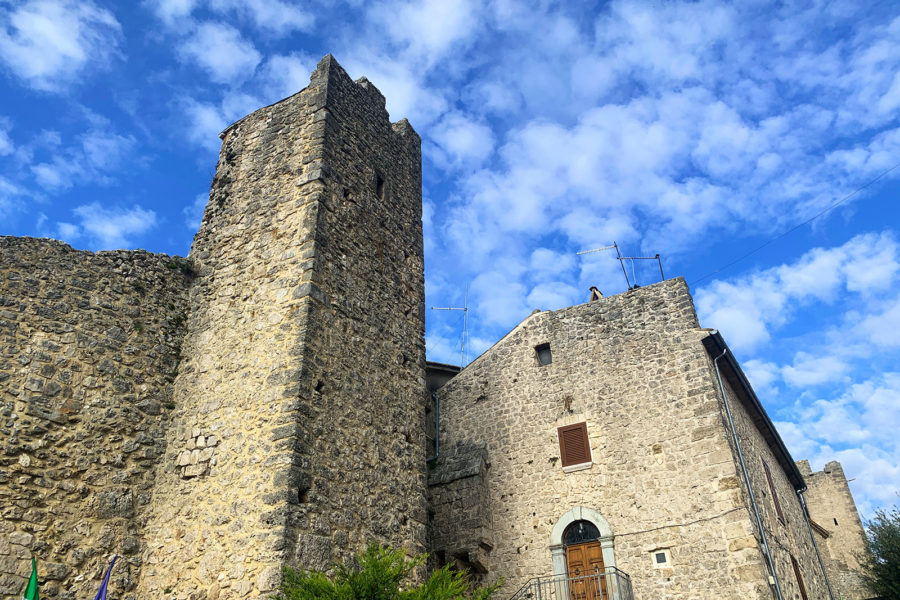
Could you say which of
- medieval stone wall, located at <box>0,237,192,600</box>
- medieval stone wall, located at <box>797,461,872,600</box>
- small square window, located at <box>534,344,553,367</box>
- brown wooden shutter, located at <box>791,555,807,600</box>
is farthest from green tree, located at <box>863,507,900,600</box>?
medieval stone wall, located at <box>0,237,192,600</box>

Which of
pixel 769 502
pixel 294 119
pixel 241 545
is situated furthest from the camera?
pixel 769 502

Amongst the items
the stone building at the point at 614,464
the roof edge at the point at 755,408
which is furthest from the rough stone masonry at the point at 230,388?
the roof edge at the point at 755,408

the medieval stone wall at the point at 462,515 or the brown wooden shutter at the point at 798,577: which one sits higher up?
the medieval stone wall at the point at 462,515

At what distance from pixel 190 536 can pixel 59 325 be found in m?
3.37

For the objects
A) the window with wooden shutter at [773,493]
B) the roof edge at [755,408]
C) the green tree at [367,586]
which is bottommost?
the green tree at [367,586]

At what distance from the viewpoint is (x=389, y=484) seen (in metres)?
9.45

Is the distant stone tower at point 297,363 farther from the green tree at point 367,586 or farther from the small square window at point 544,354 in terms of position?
the small square window at point 544,354

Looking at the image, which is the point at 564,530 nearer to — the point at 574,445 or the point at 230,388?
the point at 574,445

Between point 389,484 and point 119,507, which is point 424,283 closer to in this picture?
point 389,484

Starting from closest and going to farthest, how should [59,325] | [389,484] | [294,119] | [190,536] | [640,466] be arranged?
1. [190,536]
2. [59,325]
3. [389,484]
4. [294,119]
5. [640,466]

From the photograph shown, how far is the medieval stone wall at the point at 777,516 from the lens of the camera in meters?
12.0

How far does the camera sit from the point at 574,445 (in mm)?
12633

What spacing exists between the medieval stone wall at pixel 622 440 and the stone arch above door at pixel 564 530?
0.08 metres

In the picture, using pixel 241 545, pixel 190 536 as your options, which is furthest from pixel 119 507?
pixel 241 545
